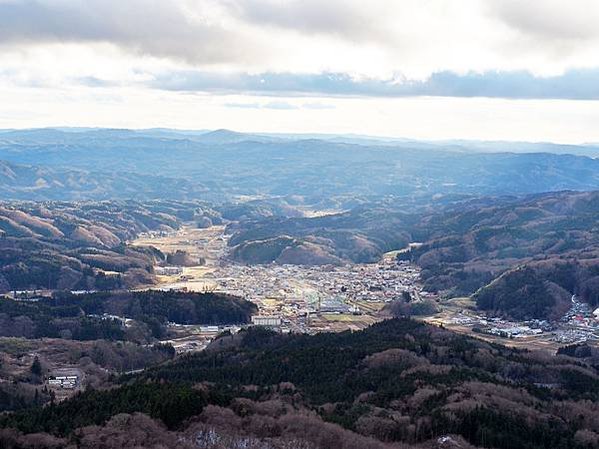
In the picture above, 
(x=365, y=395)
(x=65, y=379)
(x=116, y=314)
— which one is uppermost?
(x=365, y=395)

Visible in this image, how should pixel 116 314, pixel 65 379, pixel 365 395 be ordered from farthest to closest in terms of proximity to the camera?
pixel 116 314
pixel 65 379
pixel 365 395

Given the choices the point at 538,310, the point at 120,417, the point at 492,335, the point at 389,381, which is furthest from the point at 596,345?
the point at 120,417

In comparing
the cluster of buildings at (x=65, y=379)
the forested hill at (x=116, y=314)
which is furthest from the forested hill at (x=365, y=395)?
the forested hill at (x=116, y=314)

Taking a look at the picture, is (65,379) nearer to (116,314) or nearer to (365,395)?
(365,395)

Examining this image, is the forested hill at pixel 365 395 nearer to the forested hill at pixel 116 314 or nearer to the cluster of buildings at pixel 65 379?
the cluster of buildings at pixel 65 379

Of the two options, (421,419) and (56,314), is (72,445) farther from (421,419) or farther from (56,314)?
(56,314)

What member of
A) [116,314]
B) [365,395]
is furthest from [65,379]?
[116,314]

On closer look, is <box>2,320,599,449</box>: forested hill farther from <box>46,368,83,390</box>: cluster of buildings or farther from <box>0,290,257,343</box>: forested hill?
<box>0,290,257,343</box>: forested hill

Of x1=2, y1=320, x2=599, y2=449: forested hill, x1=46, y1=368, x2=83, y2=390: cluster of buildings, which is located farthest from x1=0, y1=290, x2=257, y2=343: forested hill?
x1=2, y1=320, x2=599, y2=449: forested hill
